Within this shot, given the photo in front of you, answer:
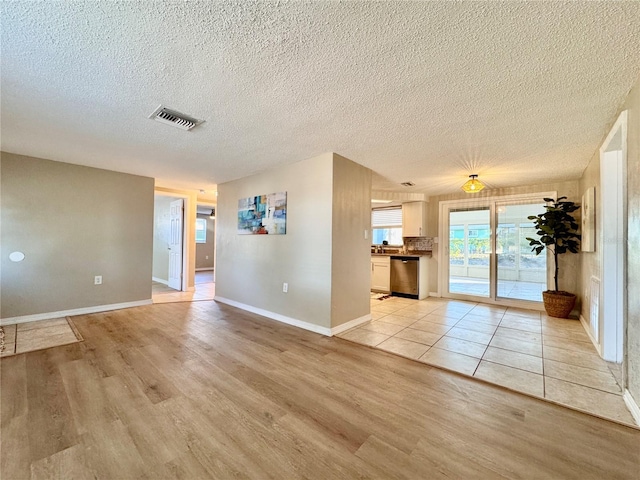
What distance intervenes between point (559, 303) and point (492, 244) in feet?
4.66

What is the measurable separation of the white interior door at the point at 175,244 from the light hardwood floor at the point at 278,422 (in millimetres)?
3635

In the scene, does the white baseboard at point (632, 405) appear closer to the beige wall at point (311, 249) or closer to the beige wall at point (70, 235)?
the beige wall at point (311, 249)

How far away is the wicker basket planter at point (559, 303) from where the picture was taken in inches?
157

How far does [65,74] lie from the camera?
1.79 m

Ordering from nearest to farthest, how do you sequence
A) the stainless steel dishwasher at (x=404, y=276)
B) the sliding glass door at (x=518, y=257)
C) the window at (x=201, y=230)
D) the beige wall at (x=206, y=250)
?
the sliding glass door at (x=518, y=257) < the stainless steel dishwasher at (x=404, y=276) < the beige wall at (x=206, y=250) < the window at (x=201, y=230)

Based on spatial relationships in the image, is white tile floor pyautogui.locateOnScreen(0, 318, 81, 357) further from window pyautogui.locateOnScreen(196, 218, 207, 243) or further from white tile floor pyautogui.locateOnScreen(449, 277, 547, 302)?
window pyautogui.locateOnScreen(196, 218, 207, 243)

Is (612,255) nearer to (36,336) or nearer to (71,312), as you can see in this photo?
(36,336)

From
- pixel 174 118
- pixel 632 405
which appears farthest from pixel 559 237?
pixel 174 118

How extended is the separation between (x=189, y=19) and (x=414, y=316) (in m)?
4.09

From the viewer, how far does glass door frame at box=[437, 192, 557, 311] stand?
15.5 feet

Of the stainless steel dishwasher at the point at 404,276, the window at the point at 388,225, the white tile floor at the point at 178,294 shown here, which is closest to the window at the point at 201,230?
the white tile floor at the point at 178,294

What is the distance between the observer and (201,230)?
10.4 meters

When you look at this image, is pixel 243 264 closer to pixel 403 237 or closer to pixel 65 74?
pixel 65 74

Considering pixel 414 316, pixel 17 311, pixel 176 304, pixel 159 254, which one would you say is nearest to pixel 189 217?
pixel 159 254
